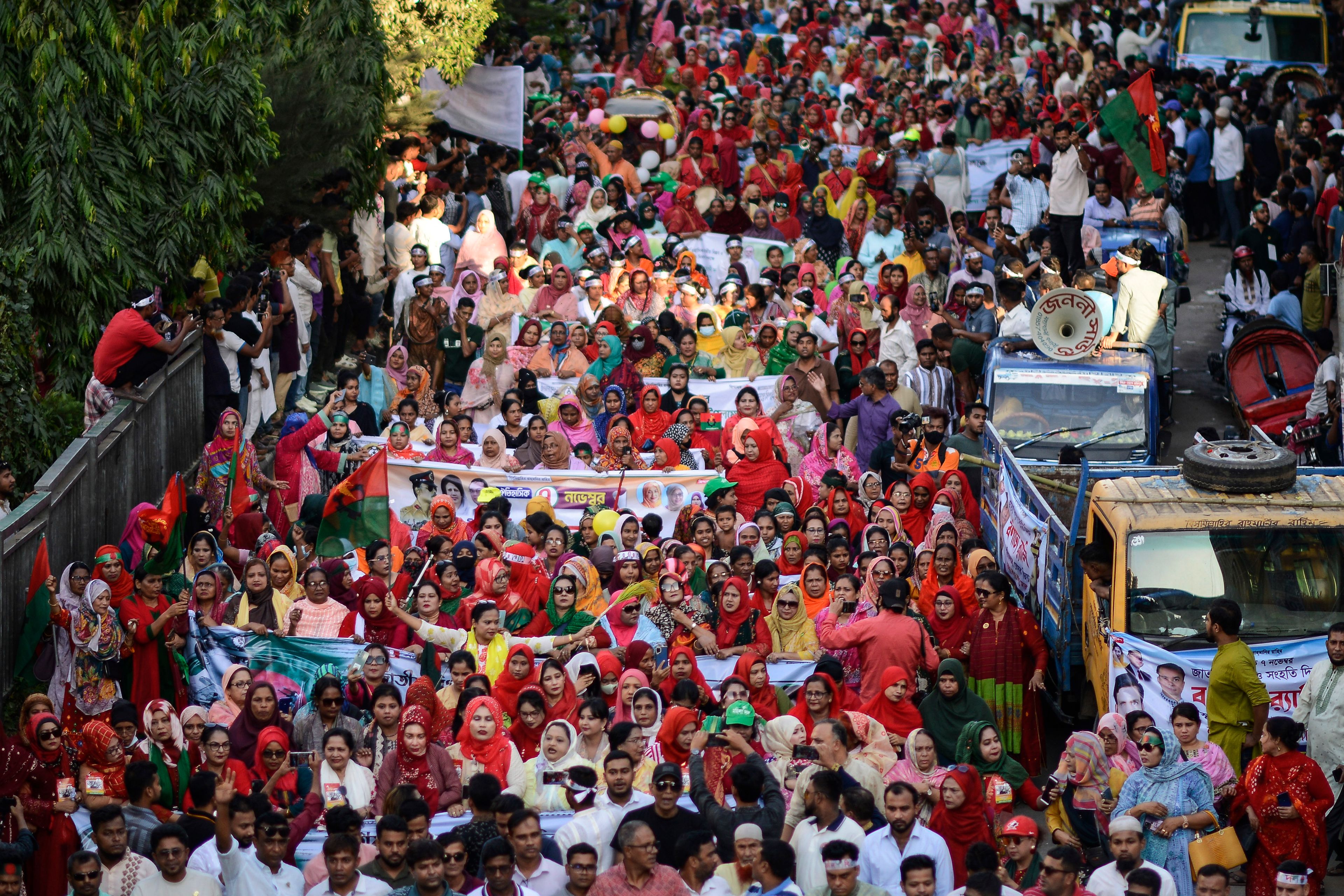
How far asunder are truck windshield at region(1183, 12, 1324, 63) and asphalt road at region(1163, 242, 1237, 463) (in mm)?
3877

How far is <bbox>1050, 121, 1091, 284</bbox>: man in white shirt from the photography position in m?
21.9

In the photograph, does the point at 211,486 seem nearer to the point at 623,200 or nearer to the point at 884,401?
the point at 884,401

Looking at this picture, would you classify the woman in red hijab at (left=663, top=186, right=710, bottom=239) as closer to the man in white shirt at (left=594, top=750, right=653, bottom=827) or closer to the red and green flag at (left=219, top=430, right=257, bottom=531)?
the red and green flag at (left=219, top=430, right=257, bottom=531)

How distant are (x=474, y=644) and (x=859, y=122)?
16918mm

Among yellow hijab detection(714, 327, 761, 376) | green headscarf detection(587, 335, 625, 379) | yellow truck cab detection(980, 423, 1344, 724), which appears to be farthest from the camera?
yellow hijab detection(714, 327, 761, 376)

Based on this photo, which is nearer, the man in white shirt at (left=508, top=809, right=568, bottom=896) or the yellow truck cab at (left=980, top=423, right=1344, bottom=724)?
the man in white shirt at (left=508, top=809, right=568, bottom=896)

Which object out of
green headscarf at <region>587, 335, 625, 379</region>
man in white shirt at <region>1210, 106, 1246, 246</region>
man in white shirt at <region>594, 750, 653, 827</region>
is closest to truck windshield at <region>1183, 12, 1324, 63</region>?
man in white shirt at <region>1210, 106, 1246, 246</region>

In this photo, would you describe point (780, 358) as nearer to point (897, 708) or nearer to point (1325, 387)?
point (1325, 387)

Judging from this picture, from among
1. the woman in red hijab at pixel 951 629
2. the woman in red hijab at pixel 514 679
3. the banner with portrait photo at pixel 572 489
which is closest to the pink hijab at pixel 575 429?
the banner with portrait photo at pixel 572 489

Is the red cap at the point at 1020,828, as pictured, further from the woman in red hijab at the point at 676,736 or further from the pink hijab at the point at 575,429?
the pink hijab at the point at 575,429

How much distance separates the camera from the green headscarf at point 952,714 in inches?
475

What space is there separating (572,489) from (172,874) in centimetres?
705

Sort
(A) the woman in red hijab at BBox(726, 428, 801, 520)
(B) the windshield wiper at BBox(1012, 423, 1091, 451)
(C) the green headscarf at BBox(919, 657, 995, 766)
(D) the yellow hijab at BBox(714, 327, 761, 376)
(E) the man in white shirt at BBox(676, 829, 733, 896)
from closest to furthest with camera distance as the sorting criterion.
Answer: (E) the man in white shirt at BBox(676, 829, 733, 896) < (C) the green headscarf at BBox(919, 657, 995, 766) < (B) the windshield wiper at BBox(1012, 423, 1091, 451) < (A) the woman in red hijab at BBox(726, 428, 801, 520) < (D) the yellow hijab at BBox(714, 327, 761, 376)

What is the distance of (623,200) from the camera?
2316 cm
